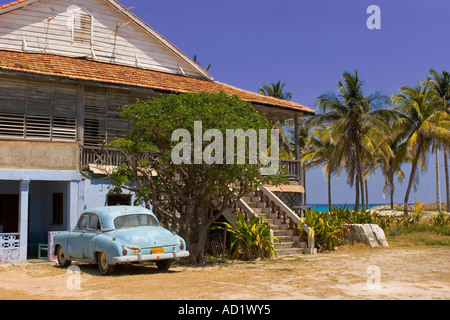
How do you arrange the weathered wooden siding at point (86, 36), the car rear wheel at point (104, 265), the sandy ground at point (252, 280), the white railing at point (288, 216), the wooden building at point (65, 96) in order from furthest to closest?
the weathered wooden siding at point (86, 36), the white railing at point (288, 216), the wooden building at point (65, 96), the car rear wheel at point (104, 265), the sandy ground at point (252, 280)

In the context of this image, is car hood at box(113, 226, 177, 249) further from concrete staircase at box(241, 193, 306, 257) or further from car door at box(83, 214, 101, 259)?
concrete staircase at box(241, 193, 306, 257)

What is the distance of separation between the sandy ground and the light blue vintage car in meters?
0.39

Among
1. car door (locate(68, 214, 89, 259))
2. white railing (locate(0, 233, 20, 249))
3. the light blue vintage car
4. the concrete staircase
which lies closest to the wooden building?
white railing (locate(0, 233, 20, 249))

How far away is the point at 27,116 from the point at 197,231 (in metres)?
6.61

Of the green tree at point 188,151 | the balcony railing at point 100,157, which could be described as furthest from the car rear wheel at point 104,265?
the balcony railing at point 100,157

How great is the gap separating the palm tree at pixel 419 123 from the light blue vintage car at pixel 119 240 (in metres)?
27.8

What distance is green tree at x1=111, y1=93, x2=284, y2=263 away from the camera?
13672 millimetres

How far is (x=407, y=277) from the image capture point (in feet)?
37.5

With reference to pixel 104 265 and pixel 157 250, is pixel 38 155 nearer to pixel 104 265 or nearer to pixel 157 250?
pixel 104 265

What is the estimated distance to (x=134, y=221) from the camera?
1297 cm

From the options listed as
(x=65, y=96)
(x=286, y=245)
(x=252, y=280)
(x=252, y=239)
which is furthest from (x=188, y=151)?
(x=65, y=96)

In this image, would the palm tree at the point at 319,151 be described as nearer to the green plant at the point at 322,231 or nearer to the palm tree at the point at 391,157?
the palm tree at the point at 391,157

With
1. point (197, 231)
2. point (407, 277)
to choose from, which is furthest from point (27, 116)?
point (407, 277)

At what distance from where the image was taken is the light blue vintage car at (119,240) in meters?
Result: 11.8
